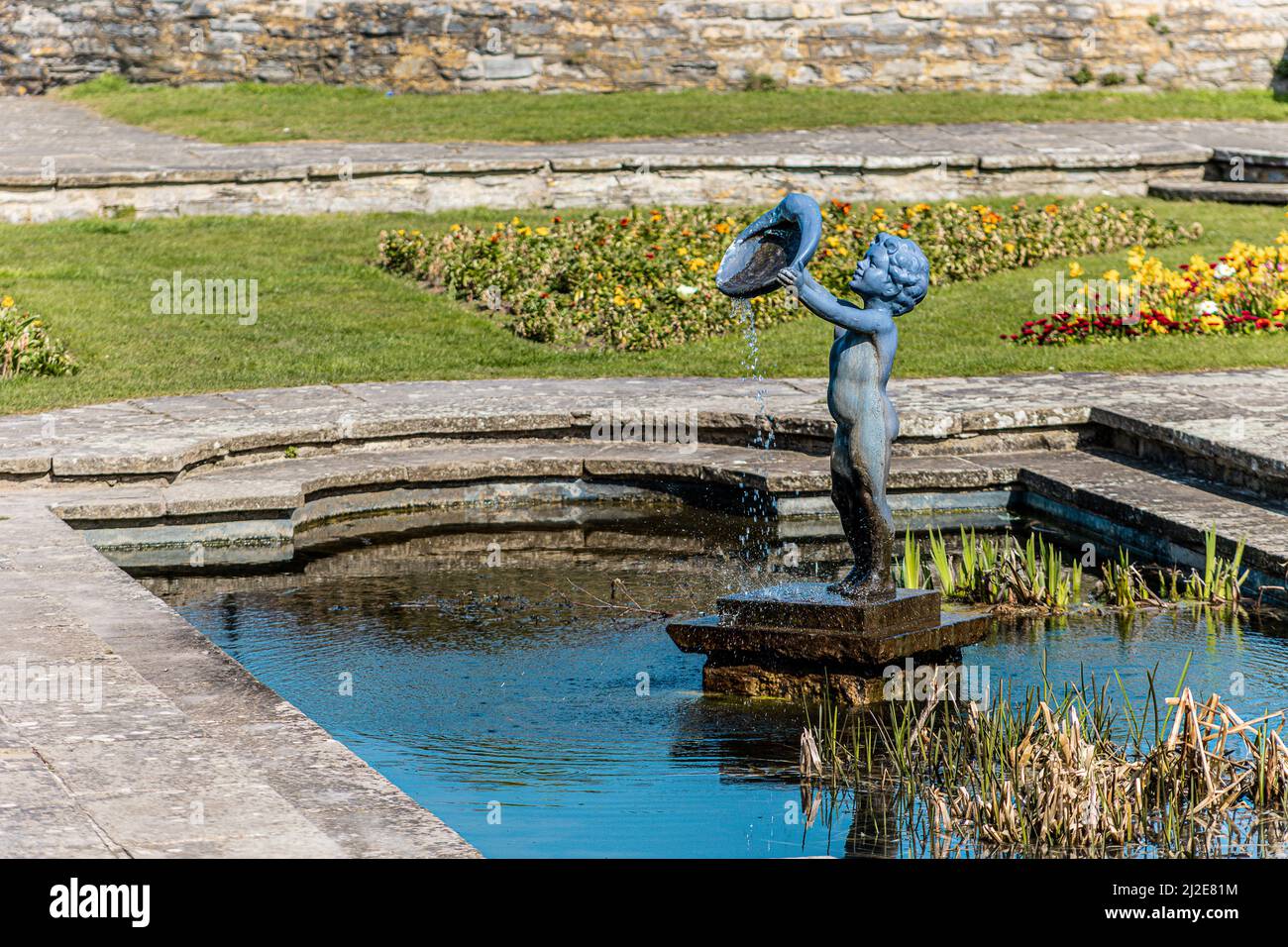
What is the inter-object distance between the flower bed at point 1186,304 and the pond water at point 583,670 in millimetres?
A: 3517

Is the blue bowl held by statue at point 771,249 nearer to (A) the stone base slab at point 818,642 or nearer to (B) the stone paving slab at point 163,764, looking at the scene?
(A) the stone base slab at point 818,642

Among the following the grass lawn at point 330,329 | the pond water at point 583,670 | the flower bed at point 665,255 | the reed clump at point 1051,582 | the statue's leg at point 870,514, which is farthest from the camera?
the flower bed at point 665,255

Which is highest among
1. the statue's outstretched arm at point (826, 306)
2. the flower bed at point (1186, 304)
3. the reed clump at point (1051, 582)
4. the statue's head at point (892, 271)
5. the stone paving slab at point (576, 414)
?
the flower bed at point (1186, 304)

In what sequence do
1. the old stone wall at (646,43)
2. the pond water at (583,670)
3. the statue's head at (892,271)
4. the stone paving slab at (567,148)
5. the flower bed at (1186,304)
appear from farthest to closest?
the old stone wall at (646,43) → the stone paving slab at (567,148) → the flower bed at (1186,304) → the statue's head at (892,271) → the pond water at (583,670)

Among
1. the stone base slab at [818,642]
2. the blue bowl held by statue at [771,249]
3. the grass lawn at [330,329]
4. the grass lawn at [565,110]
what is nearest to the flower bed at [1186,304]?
the grass lawn at [330,329]

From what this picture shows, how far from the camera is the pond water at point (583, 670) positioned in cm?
459

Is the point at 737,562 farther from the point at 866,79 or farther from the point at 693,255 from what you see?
the point at 866,79

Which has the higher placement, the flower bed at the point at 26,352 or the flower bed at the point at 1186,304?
the flower bed at the point at 1186,304

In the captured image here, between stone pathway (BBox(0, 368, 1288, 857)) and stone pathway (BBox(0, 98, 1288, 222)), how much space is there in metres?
4.77

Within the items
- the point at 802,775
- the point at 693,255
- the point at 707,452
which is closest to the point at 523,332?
the point at 693,255

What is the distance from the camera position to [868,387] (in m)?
5.65

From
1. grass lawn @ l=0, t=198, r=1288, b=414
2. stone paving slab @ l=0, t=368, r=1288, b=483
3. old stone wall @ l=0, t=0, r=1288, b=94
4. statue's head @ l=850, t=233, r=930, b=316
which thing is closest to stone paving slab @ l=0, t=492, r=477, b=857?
statue's head @ l=850, t=233, r=930, b=316

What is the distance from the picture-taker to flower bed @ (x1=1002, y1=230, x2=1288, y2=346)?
1078 centimetres

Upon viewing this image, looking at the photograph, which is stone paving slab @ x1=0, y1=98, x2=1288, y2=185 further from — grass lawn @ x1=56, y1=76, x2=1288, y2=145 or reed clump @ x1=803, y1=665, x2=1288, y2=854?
reed clump @ x1=803, y1=665, x2=1288, y2=854
